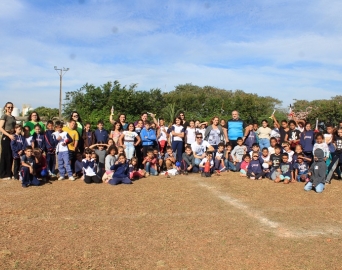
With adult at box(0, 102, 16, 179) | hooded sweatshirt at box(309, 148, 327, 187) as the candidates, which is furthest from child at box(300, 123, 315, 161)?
adult at box(0, 102, 16, 179)

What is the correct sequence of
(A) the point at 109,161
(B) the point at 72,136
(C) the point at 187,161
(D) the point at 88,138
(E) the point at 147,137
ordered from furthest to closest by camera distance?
1. (C) the point at 187,161
2. (E) the point at 147,137
3. (D) the point at 88,138
4. (B) the point at 72,136
5. (A) the point at 109,161

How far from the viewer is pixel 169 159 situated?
9734 millimetres

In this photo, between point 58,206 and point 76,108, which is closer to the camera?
point 58,206

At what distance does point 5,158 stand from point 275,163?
21.5ft

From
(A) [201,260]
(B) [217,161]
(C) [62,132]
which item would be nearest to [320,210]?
(A) [201,260]

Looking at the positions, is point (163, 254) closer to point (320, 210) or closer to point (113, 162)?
point (320, 210)

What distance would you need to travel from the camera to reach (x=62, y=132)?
8.80 m

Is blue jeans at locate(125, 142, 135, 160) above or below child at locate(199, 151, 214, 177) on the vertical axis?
above

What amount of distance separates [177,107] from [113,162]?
25.0 m

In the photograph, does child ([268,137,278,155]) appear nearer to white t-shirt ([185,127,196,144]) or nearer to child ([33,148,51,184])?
white t-shirt ([185,127,196,144])

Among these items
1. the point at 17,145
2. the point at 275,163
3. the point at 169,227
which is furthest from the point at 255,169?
the point at 17,145

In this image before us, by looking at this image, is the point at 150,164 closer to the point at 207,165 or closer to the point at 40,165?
the point at 207,165

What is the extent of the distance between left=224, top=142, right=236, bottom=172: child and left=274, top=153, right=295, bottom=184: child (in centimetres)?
155

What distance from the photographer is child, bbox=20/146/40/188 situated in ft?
25.6
